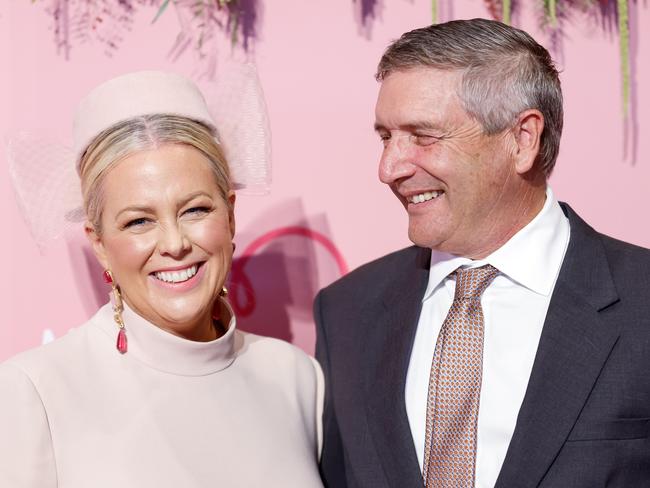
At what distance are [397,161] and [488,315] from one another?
37cm

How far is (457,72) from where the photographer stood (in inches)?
→ 74.2

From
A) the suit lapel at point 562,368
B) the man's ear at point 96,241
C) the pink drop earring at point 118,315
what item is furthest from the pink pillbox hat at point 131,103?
the suit lapel at point 562,368

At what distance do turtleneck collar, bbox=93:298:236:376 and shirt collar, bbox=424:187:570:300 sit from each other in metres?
0.53

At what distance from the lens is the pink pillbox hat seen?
1778mm

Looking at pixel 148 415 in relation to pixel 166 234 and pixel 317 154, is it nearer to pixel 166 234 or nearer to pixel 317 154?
pixel 166 234

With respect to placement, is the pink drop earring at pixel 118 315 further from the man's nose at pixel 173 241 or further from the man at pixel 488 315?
the man at pixel 488 315

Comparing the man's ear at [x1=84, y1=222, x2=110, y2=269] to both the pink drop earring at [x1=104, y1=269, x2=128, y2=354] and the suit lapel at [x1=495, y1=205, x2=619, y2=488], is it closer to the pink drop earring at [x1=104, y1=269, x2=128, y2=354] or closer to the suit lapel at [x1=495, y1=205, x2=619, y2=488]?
the pink drop earring at [x1=104, y1=269, x2=128, y2=354]

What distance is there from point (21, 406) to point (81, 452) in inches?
5.4

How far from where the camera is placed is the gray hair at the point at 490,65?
1.89 m

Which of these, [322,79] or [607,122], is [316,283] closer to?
[322,79]

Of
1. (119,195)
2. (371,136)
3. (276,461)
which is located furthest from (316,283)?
(119,195)

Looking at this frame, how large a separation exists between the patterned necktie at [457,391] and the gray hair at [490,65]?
323 millimetres

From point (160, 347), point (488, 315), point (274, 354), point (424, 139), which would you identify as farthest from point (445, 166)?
point (160, 347)

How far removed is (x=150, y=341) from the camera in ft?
5.90
